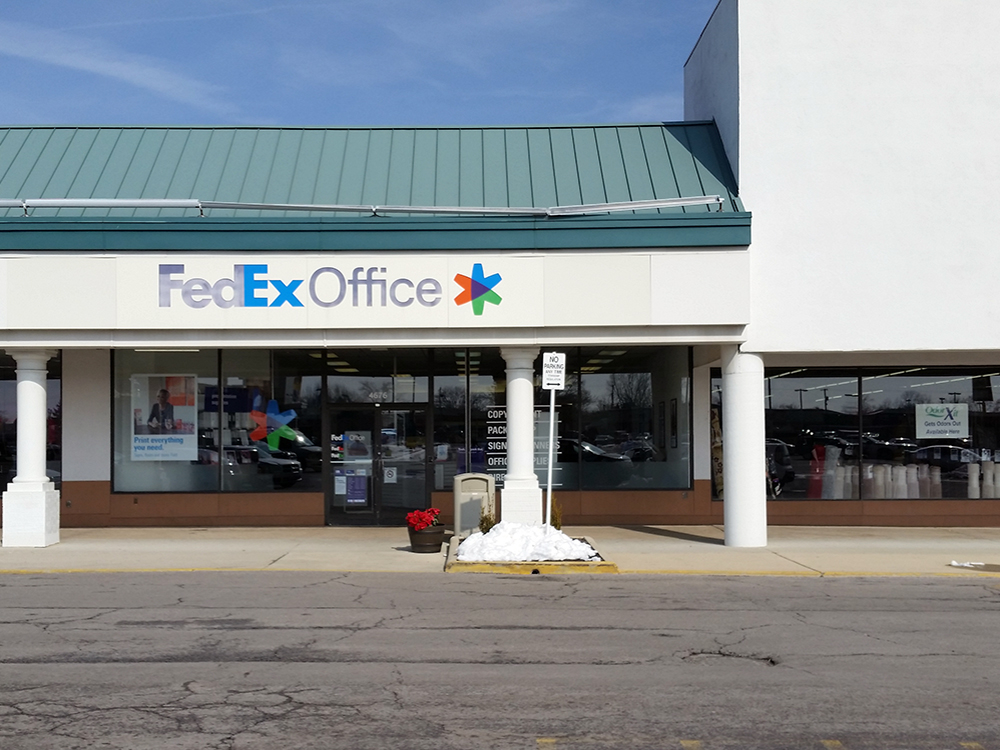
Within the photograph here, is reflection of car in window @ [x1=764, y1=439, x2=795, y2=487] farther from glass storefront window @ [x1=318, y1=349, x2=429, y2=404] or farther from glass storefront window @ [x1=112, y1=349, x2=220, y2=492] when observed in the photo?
glass storefront window @ [x1=112, y1=349, x2=220, y2=492]

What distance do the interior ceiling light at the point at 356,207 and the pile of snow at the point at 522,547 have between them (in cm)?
533

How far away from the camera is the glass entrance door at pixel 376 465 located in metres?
20.3

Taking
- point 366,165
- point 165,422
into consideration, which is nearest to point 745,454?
point 366,165

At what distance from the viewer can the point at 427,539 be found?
53.8ft

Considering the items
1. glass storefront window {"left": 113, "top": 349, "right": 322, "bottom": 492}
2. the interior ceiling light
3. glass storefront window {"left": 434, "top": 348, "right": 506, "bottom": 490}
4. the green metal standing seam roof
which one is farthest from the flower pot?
the green metal standing seam roof

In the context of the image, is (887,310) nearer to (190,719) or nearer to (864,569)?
(864,569)

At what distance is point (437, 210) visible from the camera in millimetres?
17750

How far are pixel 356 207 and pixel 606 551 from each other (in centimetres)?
702

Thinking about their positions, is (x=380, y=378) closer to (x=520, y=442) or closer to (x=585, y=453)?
(x=520, y=442)

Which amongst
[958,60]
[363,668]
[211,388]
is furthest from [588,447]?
[363,668]

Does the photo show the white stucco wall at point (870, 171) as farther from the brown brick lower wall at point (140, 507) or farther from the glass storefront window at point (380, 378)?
the brown brick lower wall at point (140, 507)

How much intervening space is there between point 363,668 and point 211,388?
488 inches

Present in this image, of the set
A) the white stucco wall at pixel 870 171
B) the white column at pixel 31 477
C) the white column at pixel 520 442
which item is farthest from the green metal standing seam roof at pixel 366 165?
the white column at pixel 520 442

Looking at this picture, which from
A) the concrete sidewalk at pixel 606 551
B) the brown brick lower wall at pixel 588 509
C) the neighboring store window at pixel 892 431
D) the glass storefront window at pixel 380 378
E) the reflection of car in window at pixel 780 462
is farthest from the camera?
the reflection of car in window at pixel 780 462
